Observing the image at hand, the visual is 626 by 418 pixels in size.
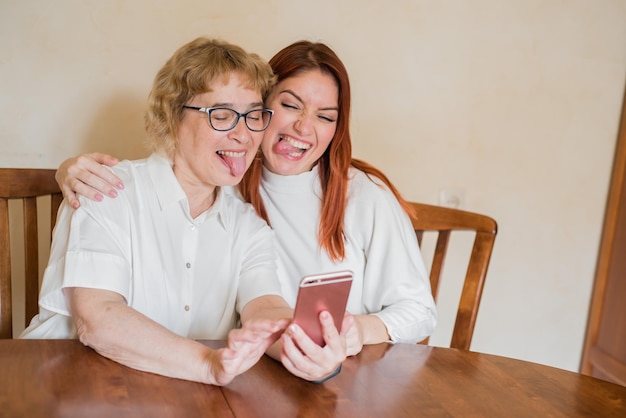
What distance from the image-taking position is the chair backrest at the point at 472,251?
1.85 metres

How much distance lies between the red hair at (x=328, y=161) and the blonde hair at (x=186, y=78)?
0.74 feet

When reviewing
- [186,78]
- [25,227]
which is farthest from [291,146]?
[25,227]

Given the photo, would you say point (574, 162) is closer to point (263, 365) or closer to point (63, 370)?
point (263, 365)

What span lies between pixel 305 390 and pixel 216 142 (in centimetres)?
63

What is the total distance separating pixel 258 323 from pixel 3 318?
75cm

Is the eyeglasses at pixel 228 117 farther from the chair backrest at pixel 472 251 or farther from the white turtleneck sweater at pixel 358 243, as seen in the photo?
the chair backrest at pixel 472 251

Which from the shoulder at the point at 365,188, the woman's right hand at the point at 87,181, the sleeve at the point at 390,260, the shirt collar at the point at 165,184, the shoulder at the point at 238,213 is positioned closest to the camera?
the woman's right hand at the point at 87,181

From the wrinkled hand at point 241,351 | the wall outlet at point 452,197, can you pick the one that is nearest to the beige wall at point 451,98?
the wall outlet at point 452,197

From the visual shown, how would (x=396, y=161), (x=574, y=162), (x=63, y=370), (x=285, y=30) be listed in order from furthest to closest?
(x=574, y=162) < (x=396, y=161) < (x=285, y=30) < (x=63, y=370)

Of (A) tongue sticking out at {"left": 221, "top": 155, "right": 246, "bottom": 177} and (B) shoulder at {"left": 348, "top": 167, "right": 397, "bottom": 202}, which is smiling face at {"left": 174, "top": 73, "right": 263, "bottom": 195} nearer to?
(A) tongue sticking out at {"left": 221, "top": 155, "right": 246, "bottom": 177}

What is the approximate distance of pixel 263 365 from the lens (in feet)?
4.35

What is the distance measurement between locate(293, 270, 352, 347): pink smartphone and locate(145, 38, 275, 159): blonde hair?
600 millimetres

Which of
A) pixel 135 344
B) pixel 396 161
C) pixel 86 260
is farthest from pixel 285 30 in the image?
pixel 135 344

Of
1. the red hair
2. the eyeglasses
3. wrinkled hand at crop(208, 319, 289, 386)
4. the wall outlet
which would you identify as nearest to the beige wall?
the wall outlet
